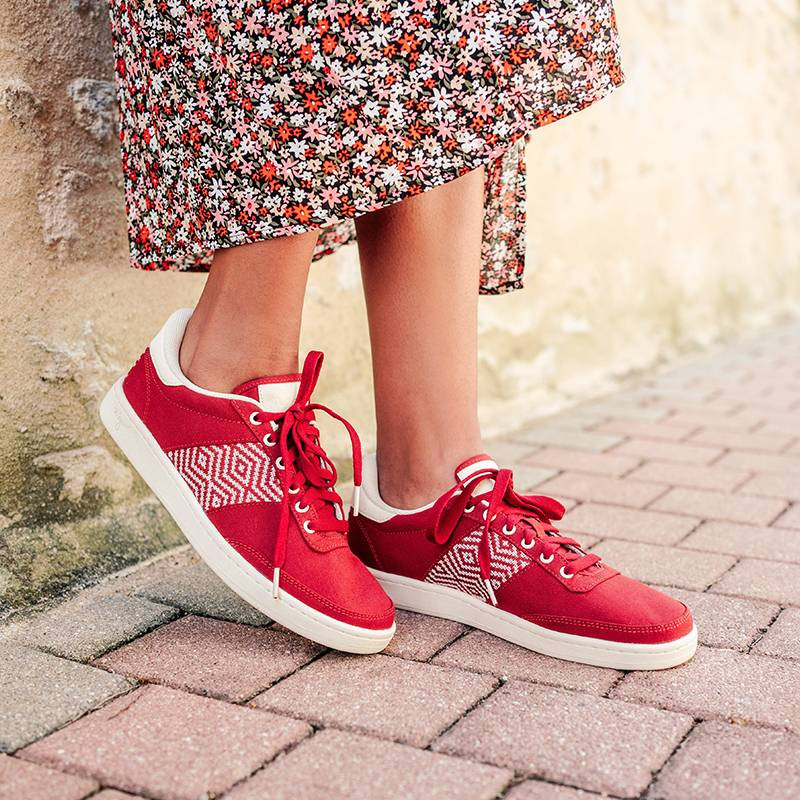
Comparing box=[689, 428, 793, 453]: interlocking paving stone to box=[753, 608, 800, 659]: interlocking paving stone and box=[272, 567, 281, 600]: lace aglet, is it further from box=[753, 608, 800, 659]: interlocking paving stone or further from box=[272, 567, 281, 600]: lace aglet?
box=[272, 567, 281, 600]: lace aglet

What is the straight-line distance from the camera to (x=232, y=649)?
1179 mm

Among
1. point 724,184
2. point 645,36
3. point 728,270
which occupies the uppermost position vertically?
point 645,36

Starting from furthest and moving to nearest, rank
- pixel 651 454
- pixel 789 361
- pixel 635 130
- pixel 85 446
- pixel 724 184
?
pixel 724 184, pixel 789 361, pixel 635 130, pixel 651 454, pixel 85 446

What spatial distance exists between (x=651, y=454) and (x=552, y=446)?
0.21m

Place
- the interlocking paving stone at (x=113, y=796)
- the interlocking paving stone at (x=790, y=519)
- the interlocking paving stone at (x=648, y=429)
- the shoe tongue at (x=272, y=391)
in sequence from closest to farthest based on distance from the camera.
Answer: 1. the interlocking paving stone at (x=113, y=796)
2. the shoe tongue at (x=272, y=391)
3. the interlocking paving stone at (x=790, y=519)
4. the interlocking paving stone at (x=648, y=429)

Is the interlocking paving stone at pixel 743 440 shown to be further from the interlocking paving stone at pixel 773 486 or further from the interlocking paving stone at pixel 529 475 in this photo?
the interlocking paving stone at pixel 529 475

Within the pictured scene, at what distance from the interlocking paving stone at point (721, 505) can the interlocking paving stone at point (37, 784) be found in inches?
46.9

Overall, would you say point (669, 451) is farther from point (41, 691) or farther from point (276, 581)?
point (41, 691)

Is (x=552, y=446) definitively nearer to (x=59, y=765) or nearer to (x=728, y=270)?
(x=59, y=765)

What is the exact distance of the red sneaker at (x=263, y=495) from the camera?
115cm

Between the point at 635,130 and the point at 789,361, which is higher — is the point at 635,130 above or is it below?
above

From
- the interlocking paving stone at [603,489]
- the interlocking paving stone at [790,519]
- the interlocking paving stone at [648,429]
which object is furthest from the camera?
the interlocking paving stone at [648,429]

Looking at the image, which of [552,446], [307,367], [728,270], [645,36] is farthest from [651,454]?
[728,270]

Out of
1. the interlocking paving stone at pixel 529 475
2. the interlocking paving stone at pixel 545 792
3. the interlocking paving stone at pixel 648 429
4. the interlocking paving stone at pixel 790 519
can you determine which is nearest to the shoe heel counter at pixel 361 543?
the interlocking paving stone at pixel 545 792
